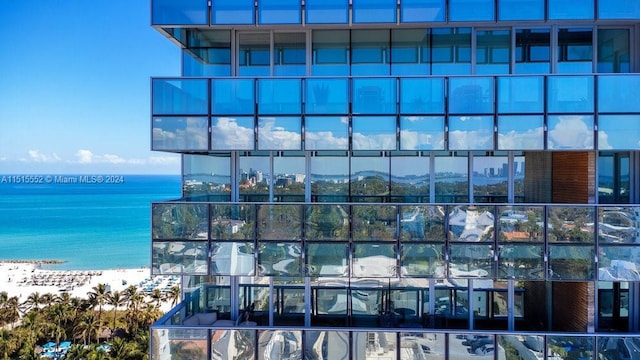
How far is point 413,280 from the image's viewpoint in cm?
1225

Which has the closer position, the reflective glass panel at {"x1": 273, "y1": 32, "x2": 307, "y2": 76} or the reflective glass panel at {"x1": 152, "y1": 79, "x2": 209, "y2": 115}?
the reflective glass panel at {"x1": 152, "y1": 79, "x2": 209, "y2": 115}

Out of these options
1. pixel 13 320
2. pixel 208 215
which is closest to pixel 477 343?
pixel 208 215

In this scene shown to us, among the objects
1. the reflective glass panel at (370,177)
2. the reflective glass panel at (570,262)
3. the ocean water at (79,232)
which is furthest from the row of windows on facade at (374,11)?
the ocean water at (79,232)

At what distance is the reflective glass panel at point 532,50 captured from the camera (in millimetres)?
11578

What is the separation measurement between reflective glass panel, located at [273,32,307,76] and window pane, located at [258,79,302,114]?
0.87 metres

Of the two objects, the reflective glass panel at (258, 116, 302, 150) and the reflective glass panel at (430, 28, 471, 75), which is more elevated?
the reflective glass panel at (430, 28, 471, 75)

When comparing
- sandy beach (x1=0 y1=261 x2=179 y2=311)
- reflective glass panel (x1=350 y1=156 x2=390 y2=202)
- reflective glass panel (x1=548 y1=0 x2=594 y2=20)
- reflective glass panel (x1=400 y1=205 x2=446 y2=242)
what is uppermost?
reflective glass panel (x1=548 y1=0 x2=594 y2=20)

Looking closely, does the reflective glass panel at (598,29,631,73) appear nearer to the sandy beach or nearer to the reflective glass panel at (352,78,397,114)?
the reflective glass panel at (352,78,397,114)

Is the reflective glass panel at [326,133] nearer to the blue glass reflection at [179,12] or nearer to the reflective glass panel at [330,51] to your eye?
the reflective glass panel at [330,51]

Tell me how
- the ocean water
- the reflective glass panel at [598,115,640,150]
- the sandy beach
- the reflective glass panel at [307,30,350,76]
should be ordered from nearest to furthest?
the reflective glass panel at [598,115,640,150] < the reflective glass panel at [307,30,350,76] < the sandy beach < the ocean water

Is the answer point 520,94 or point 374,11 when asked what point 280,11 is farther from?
point 520,94

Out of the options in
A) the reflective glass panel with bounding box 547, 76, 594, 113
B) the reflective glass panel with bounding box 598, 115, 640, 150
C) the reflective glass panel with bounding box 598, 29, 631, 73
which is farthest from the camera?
the reflective glass panel with bounding box 598, 29, 631, 73

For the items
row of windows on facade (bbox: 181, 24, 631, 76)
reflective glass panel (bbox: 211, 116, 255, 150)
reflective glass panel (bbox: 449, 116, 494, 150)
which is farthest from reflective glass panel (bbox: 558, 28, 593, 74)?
reflective glass panel (bbox: 211, 116, 255, 150)

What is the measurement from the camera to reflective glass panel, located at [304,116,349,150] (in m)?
11.0
